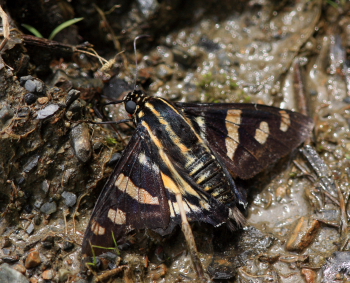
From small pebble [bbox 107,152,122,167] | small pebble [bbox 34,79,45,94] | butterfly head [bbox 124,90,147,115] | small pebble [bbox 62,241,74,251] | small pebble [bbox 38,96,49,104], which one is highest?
small pebble [bbox 34,79,45,94]

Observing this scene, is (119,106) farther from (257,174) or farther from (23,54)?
(257,174)

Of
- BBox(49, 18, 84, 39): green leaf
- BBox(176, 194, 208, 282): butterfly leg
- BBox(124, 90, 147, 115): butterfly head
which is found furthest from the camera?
BBox(49, 18, 84, 39): green leaf

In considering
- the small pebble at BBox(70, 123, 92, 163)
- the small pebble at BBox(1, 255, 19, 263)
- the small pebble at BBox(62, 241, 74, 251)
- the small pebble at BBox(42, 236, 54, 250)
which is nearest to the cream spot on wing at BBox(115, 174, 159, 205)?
the small pebble at BBox(70, 123, 92, 163)

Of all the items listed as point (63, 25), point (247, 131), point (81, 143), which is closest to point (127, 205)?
point (81, 143)

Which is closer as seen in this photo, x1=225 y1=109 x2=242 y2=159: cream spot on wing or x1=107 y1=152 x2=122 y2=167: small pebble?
x1=107 y1=152 x2=122 y2=167: small pebble

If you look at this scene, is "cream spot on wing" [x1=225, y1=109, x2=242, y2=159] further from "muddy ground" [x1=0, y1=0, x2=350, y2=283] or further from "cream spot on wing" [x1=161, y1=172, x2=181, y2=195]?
"cream spot on wing" [x1=161, y1=172, x2=181, y2=195]
